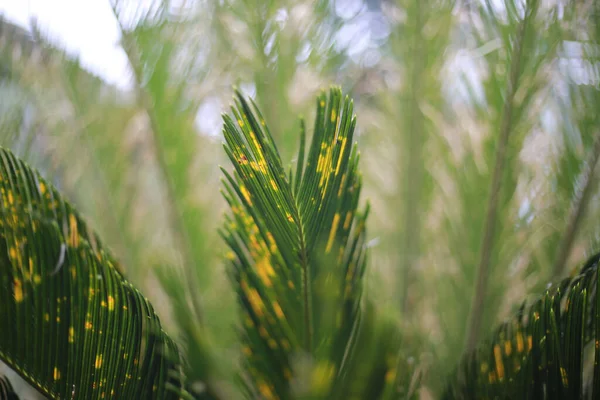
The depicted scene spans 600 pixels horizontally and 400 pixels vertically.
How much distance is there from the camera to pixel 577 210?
99 centimetres

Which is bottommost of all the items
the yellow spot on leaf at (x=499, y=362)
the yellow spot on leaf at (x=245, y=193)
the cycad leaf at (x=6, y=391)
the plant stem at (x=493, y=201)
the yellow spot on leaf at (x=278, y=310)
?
the cycad leaf at (x=6, y=391)

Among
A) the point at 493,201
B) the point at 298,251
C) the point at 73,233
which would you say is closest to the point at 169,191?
the point at 73,233

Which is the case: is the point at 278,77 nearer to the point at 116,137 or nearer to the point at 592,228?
the point at 116,137

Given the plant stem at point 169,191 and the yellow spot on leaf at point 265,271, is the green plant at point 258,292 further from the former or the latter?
the plant stem at point 169,191

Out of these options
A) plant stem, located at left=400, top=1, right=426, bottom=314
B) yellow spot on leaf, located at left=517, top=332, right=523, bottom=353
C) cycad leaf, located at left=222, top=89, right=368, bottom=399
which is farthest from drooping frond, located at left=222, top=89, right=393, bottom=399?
plant stem, located at left=400, top=1, right=426, bottom=314

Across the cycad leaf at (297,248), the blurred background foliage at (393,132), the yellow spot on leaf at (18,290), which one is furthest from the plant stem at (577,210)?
the yellow spot on leaf at (18,290)

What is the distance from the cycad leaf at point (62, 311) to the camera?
61 centimetres

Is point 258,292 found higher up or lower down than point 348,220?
lower down

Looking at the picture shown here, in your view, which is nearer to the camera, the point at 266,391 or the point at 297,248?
the point at 297,248

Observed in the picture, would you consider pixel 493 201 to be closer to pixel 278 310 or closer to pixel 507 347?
pixel 507 347

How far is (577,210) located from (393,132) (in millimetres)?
573

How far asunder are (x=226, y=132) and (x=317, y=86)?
0.74 meters

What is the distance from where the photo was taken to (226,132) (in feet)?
1.67

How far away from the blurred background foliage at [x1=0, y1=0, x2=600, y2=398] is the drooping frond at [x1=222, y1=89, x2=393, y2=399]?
0.14m
